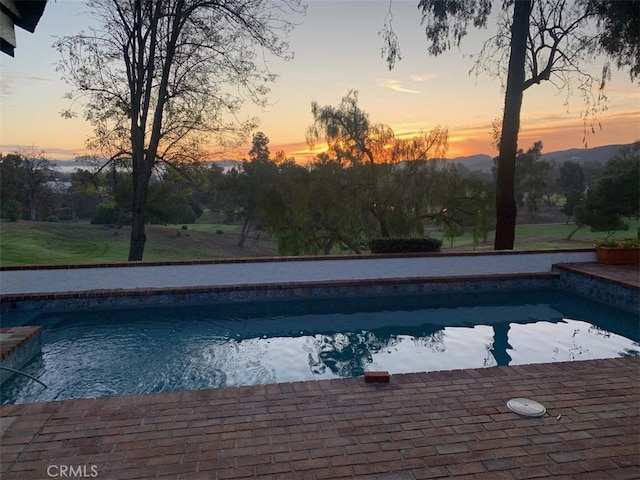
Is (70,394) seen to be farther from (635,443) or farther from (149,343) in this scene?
(635,443)

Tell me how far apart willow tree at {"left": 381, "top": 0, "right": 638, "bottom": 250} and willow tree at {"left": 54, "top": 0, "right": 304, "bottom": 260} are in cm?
339

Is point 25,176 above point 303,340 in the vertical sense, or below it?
above

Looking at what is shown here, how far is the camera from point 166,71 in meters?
10.3

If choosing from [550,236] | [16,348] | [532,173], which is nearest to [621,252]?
[16,348]

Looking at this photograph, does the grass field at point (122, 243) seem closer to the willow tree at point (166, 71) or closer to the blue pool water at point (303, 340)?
the willow tree at point (166, 71)

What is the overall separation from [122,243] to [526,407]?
2271cm

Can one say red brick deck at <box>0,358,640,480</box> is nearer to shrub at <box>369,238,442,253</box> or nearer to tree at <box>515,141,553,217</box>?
shrub at <box>369,238,442,253</box>

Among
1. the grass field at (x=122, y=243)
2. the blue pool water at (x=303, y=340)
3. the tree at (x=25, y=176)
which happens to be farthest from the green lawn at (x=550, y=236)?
the tree at (x=25, y=176)

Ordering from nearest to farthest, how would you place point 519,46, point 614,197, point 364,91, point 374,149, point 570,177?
point 519,46 → point 374,149 → point 364,91 → point 614,197 → point 570,177

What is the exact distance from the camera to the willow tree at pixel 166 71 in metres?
10.1

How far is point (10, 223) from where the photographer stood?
2344cm

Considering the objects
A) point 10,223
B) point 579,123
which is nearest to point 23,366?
point 579,123

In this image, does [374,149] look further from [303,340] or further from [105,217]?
[105,217]

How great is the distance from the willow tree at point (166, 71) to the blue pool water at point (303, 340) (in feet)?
14.2
